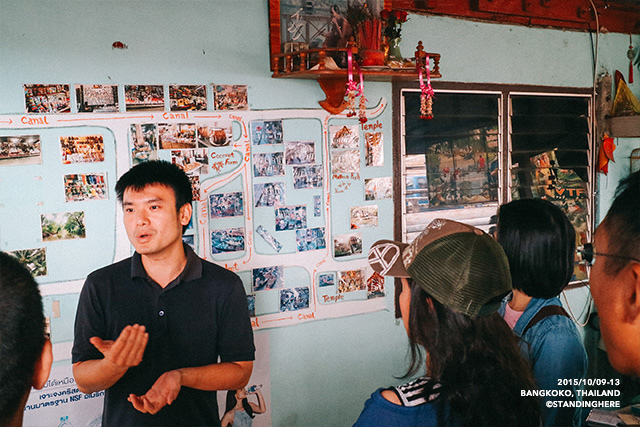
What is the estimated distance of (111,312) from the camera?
1.72 metres

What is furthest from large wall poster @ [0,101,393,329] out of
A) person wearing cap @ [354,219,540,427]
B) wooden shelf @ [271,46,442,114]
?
person wearing cap @ [354,219,540,427]

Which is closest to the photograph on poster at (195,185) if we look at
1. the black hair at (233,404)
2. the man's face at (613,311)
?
the black hair at (233,404)

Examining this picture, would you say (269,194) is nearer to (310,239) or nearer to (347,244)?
(310,239)

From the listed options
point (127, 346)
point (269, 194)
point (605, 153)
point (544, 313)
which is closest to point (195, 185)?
point (269, 194)

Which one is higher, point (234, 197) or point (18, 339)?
point (234, 197)

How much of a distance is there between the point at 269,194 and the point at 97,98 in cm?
93

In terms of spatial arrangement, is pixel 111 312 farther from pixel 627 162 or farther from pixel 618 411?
pixel 627 162

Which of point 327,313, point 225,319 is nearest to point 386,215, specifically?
point 327,313

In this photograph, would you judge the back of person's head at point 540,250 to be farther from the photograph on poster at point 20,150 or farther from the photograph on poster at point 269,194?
the photograph on poster at point 20,150

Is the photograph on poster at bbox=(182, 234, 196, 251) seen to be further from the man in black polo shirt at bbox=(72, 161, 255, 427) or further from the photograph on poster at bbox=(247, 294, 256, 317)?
the man in black polo shirt at bbox=(72, 161, 255, 427)

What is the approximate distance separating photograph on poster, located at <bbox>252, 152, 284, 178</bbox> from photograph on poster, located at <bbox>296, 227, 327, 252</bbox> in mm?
349

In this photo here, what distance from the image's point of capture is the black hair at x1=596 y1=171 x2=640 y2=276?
1.00 meters

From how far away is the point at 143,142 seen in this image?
7.57 feet

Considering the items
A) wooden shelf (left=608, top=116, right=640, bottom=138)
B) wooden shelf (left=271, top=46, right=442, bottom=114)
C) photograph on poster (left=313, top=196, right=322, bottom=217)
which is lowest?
photograph on poster (left=313, top=196, right=322, bottom=217)
